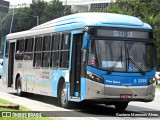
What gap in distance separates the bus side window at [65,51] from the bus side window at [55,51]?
20.0 inches

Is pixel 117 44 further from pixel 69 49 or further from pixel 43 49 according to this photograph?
pixel 43 49

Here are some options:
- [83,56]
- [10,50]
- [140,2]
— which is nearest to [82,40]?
[83,56]

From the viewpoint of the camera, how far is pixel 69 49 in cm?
1647

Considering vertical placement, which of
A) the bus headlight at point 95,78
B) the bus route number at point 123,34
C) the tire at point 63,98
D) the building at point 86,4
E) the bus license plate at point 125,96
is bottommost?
the tire at point 63,98

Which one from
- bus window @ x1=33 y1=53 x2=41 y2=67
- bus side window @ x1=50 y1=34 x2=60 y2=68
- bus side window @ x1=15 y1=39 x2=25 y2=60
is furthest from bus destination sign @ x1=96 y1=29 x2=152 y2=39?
bus side window @ x1=15 y1=39 x2=25 y2=60

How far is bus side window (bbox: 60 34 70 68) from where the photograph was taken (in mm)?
16656

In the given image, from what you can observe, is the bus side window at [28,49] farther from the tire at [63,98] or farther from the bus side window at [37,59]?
the tire at [63,98]

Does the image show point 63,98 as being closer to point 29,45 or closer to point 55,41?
point 55,41

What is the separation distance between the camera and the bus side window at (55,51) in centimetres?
1772

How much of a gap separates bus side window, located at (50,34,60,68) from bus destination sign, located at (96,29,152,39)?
9.58ft

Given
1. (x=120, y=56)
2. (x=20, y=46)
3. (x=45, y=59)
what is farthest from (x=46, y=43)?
(x=120, y=56)

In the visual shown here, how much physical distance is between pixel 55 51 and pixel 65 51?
1068 millimetres

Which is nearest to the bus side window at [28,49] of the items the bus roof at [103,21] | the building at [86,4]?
the bus roof at [103,21]

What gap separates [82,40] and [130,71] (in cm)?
192
